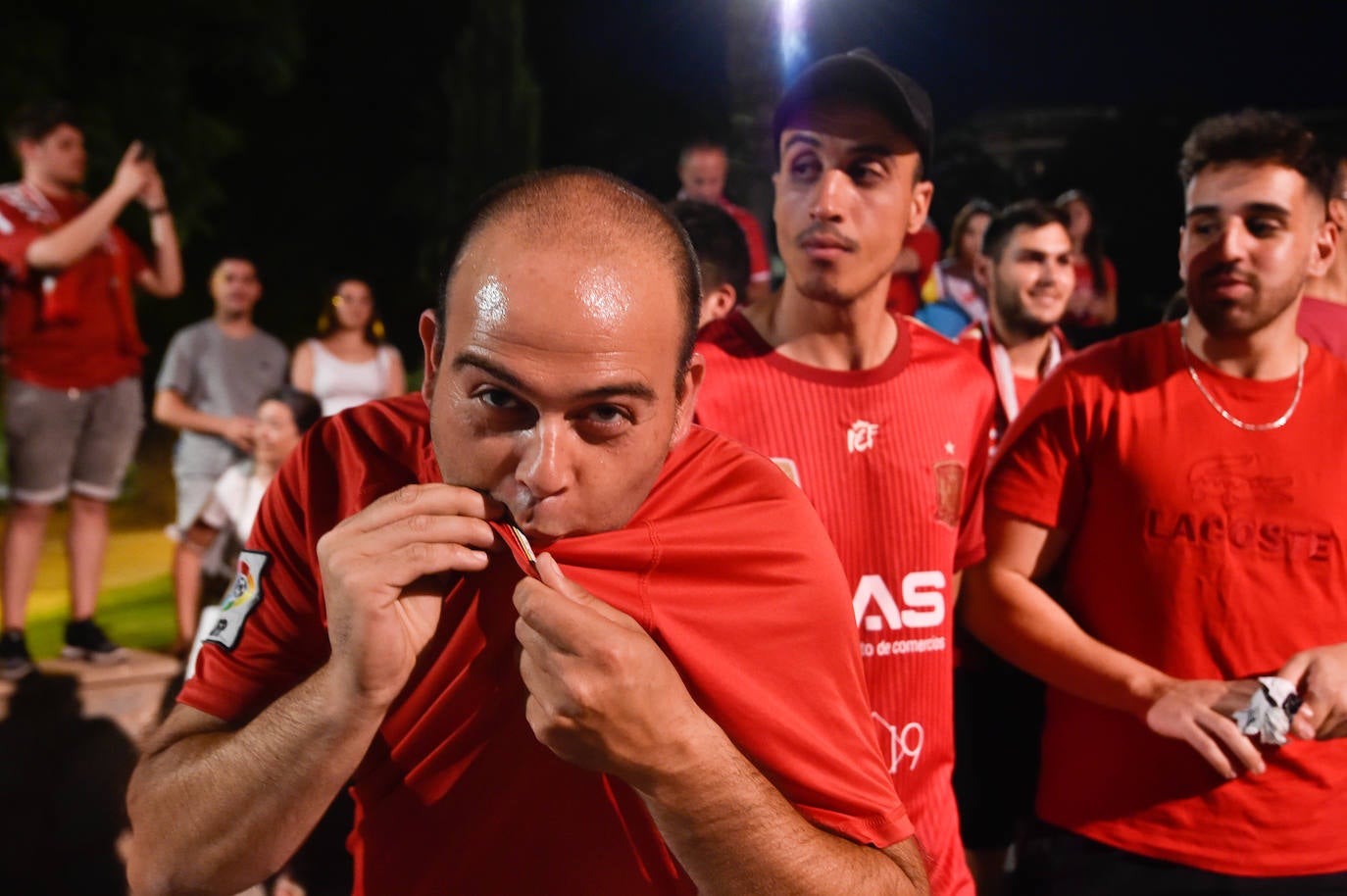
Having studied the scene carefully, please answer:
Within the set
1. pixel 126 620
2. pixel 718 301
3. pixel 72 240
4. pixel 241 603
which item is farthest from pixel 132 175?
pixel 241 603

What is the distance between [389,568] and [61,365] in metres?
4.61

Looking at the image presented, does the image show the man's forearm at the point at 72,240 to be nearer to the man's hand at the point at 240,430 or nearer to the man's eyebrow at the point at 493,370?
the man's hand at the point at 240,430

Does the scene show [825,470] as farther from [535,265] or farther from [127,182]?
[127,182]

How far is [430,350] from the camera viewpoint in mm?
1731

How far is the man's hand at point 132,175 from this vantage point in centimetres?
536

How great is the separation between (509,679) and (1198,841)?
1.82 metres

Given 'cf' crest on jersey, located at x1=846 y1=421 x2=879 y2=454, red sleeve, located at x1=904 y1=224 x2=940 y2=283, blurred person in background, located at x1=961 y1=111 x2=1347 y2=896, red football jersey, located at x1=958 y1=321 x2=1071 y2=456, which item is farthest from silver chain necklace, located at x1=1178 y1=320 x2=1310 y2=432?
red sleeve, located at x1=904 y1=224 x2=940 y2=283

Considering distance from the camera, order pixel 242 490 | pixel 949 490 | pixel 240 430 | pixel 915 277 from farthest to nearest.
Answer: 1. pixel 915 277
2. pixel 240 430
3. pixel 242 490
4. pixel 949 490

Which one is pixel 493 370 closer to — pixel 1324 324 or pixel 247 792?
pixel 247 792

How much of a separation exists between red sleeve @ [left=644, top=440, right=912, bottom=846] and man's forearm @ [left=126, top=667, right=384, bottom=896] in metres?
0.45

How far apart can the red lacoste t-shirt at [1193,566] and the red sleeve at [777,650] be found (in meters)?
1.27

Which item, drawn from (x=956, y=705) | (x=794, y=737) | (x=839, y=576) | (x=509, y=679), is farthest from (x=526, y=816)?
Result: (x=956, y=705)

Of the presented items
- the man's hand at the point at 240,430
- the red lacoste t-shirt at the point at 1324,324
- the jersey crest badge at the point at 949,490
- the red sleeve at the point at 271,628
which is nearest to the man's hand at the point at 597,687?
Answer: the red sleeve at the point at 271,628

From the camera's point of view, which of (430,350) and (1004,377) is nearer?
(430,350)
